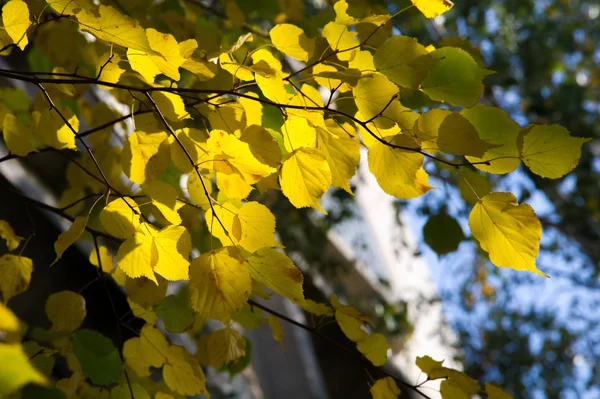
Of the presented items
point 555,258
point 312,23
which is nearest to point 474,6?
point 555,258

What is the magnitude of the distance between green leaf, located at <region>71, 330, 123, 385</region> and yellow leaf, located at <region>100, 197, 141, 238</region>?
0.18 m

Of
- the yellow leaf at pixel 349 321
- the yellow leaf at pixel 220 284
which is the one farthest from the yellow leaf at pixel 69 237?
the yellow leaf at pixel 349 321

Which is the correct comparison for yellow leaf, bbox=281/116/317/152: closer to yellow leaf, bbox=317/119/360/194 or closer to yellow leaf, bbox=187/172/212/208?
yellow leaf, bbox=317/119/360/194

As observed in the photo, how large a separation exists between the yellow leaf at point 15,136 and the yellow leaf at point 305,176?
397 millimetres

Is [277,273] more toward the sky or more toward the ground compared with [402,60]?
more toward the ground

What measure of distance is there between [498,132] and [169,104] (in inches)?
13.9

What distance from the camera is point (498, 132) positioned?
617 millimetres

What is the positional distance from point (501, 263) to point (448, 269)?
393 centimetres

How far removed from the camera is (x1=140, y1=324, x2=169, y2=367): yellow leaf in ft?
2.60

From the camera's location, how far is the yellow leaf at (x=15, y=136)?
795mm

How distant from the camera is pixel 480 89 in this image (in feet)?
1.94

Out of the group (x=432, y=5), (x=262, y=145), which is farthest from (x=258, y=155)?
(x=432, y=5)

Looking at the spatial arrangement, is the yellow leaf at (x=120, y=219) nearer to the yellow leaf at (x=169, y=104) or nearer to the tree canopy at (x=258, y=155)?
the tree canopy at (x=258, y=155)

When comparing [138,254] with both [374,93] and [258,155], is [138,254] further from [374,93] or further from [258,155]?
[374,93]
